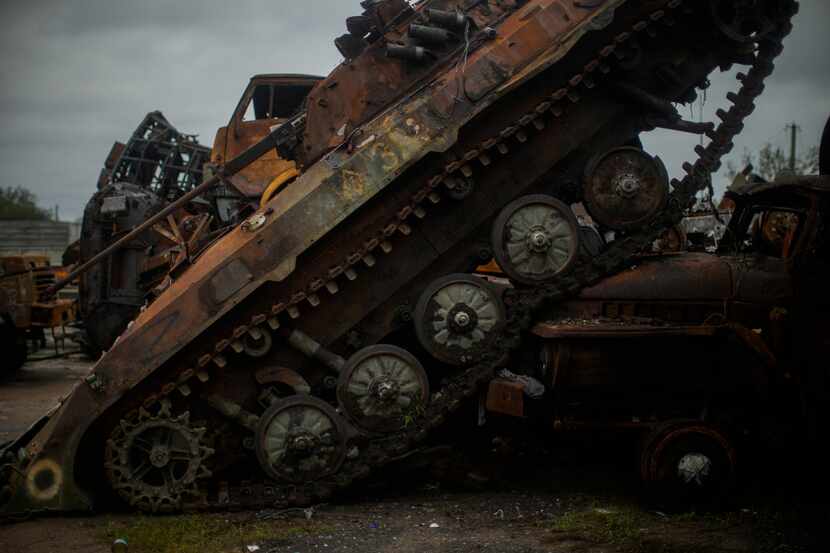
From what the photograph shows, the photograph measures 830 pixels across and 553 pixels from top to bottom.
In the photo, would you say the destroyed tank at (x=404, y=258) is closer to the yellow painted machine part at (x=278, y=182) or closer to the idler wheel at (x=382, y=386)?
the idler wheel at (x=382, y=386)

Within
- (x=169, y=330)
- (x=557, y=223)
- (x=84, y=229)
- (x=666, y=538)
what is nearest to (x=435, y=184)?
(x=557, y=223)

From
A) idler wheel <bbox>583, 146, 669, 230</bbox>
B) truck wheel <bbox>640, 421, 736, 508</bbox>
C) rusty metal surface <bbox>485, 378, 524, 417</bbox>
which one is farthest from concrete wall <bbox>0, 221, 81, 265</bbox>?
truck wheel <bbox>640, 421, 736, 508</bbox>

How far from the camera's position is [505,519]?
23.6 feet

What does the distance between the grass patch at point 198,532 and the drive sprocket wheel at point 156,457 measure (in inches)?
7.2

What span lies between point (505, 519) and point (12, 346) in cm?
1205

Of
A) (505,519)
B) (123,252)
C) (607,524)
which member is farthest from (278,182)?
(123,252)

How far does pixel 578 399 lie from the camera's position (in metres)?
7.71

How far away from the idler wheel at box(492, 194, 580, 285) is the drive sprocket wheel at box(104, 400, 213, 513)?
311 cm

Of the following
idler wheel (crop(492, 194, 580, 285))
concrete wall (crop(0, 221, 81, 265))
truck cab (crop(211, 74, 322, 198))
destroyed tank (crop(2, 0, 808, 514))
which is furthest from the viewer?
concrete wall (crop(0, 221, 81, 265))

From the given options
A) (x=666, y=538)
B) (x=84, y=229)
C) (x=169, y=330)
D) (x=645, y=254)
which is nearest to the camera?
(x=666, y=538)

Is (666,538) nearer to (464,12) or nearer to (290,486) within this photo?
(290,486)

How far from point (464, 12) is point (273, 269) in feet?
10.8

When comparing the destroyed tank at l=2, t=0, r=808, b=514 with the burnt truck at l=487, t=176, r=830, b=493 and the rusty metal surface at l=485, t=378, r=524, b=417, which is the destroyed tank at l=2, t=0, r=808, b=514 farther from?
the burnt truck at l=487, t=176, r=830, b=493

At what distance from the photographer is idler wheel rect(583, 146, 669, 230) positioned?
847 centimetres
